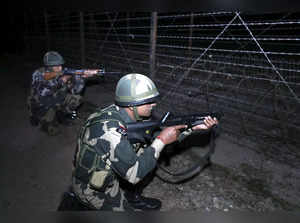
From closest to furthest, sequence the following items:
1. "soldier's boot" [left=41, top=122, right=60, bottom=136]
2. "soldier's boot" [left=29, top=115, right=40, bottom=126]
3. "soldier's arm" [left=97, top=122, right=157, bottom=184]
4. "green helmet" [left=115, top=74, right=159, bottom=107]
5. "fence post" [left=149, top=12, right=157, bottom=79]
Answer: "soldier's arm" [left=97, top=122, right=157, bottom=184]
"green helmet" [left=115, top=74, right=159, bottom=107]
"fence post" [left=149, top=12, right=157, bottom=79]
"soldier's boot" [left=41, top=122, right=60, bottom=136]
"soldier's boot" [left=29, top=115, right=40, bottom=126]

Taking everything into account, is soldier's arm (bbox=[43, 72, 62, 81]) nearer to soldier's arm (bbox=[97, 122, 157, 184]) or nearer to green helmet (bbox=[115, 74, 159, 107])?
green helmet (bbox=[115, 74, 159, 107])

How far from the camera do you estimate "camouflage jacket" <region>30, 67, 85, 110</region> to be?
4783 millimetres

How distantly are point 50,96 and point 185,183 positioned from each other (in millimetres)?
3528

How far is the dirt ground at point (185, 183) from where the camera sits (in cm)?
276

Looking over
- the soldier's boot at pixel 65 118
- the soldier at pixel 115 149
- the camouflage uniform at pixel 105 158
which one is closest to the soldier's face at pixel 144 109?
the soldier at pixel 115 149

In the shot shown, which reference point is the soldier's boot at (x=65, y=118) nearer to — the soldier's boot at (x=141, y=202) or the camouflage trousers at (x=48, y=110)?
the camouflage trousers at (x=48, y=110)

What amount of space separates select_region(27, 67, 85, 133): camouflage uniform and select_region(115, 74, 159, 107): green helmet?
10.5 feet

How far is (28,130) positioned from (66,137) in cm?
98

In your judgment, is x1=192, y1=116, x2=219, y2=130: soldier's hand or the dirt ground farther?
the dirt ground

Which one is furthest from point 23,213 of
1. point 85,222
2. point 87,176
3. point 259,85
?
point 259,85

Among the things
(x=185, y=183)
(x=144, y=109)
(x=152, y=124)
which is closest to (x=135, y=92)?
(x=144, y=109)

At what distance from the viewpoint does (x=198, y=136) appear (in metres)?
4.18

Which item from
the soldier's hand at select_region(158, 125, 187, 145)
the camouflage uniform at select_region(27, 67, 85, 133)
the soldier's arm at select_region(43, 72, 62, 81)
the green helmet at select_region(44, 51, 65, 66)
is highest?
the green helmet at select_region(44, 51, 65, 66)

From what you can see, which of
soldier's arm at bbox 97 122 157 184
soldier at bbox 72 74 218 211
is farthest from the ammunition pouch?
soldier's arm at bbox 97 122 157 184
